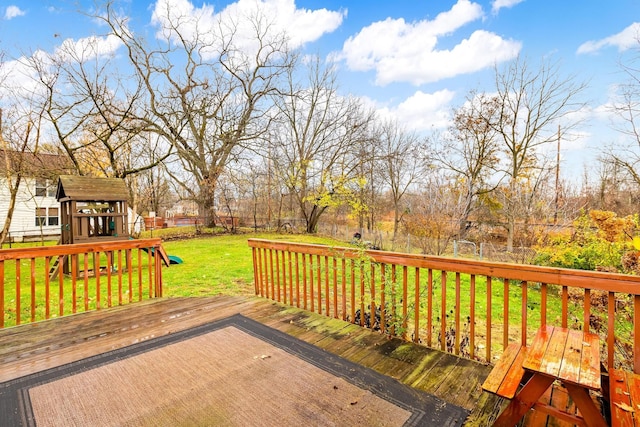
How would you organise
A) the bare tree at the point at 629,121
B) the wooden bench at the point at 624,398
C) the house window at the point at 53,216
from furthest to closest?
the house window at the point at 53,216
the bare tree at the point at 629,121
the wooden bench at the point at 624,398

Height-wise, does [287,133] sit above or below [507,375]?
above

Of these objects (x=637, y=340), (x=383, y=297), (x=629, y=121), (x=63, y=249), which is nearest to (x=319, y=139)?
(x=629, y=121)

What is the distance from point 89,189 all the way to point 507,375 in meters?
8.20

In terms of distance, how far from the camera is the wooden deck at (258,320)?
7.03 ft

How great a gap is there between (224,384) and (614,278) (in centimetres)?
249

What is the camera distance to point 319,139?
16.8 metres

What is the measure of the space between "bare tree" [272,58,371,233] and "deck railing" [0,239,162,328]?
359 inches

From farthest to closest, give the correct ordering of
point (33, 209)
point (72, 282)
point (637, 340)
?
1. point (33, 209)
2. point (72, 282)
3. point (637, 340)

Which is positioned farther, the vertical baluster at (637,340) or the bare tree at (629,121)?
the bare tree at (629,121)

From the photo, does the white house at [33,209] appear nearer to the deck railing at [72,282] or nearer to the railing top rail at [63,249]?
the deck railing at [72,282]

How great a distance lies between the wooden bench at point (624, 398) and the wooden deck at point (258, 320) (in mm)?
609

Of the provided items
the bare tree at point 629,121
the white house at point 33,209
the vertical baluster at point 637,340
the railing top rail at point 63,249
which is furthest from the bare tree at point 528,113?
the white house at point 33,209

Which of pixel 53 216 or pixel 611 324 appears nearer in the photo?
pixel 611 324

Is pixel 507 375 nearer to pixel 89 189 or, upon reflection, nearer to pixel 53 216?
pixel 89 189
